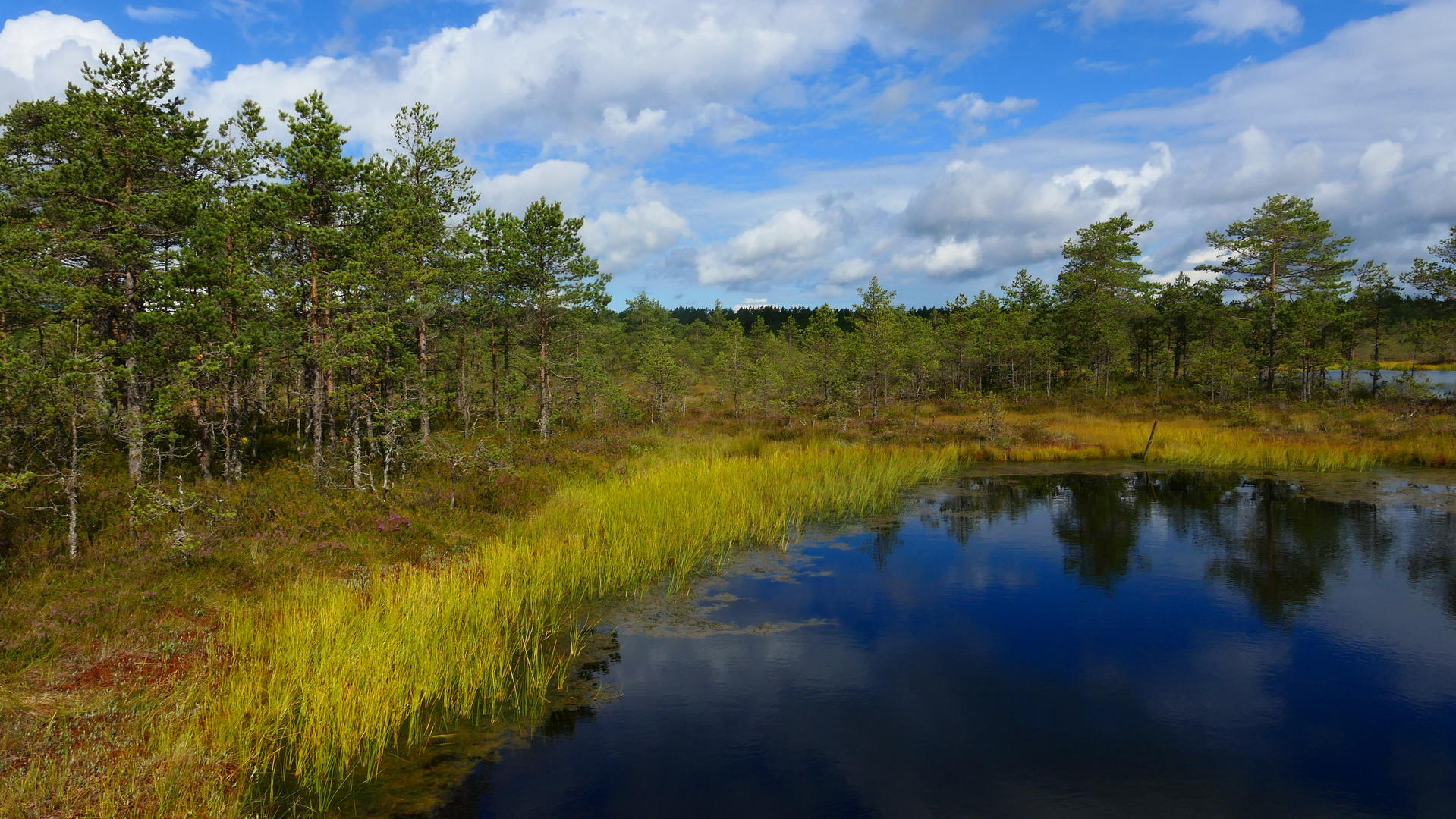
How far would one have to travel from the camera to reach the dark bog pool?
6.51m

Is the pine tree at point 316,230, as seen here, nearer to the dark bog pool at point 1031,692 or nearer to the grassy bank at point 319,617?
the grassy bank at point 319,617

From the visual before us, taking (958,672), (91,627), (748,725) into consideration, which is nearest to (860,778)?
(748,725)

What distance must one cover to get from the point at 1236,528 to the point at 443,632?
19.9 metres

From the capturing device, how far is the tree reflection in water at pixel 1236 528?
507 inches

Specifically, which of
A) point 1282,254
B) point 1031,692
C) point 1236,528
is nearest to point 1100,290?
point 1282,254

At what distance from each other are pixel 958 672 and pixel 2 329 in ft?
69.4

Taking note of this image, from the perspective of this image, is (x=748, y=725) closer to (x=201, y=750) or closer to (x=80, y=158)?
(x=201, y=750)

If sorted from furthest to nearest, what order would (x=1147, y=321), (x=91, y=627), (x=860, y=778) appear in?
(x=1147, y=321)
(x=91, y=627)
(x=860, y=778)

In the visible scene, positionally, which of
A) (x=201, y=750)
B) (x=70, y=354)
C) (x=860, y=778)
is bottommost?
(x=860, y=778)

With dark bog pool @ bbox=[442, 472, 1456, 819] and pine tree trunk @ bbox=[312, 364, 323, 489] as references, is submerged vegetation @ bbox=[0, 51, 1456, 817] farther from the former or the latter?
dark bog pool @ bbox=[442, 472, 1456, 819]

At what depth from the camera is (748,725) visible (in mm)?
7809

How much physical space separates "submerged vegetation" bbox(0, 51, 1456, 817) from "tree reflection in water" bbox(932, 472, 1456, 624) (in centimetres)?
415

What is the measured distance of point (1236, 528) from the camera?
16.8 m

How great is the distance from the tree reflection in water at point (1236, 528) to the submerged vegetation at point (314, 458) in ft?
13.6
